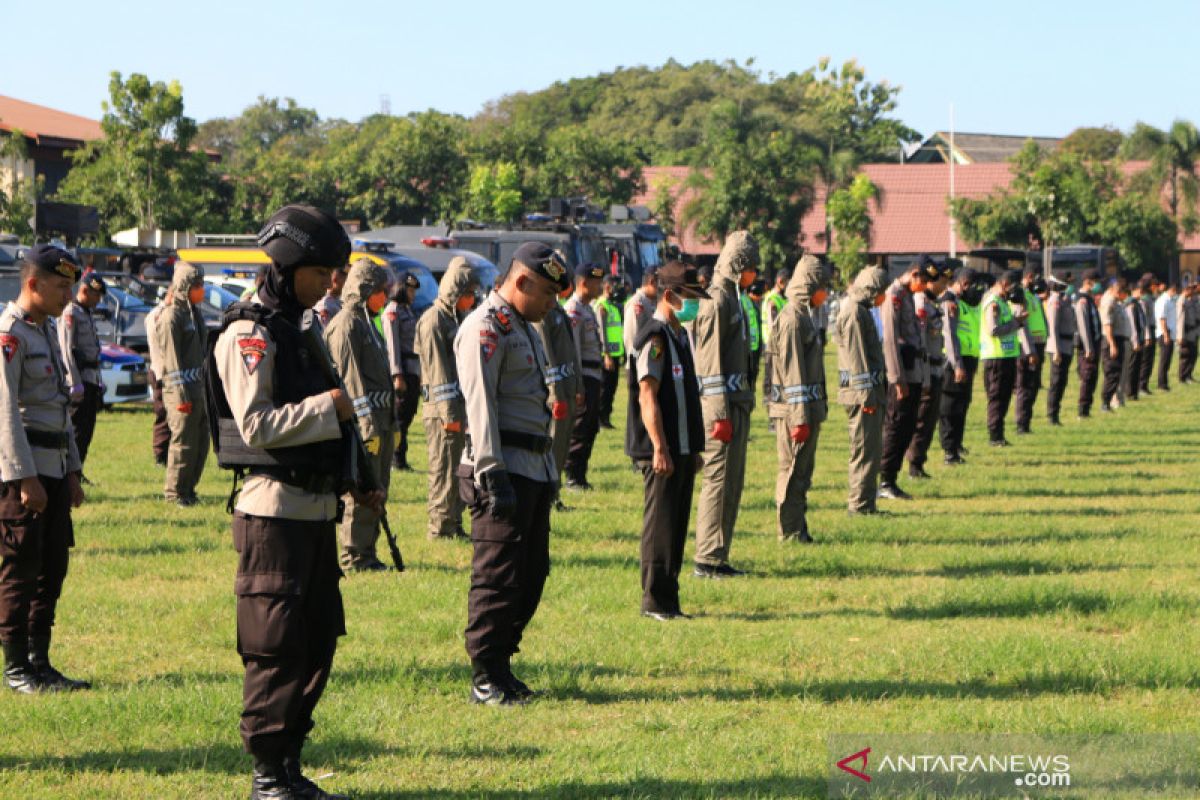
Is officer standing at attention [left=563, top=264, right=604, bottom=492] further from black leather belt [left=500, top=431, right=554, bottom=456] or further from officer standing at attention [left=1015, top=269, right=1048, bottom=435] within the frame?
black leather belt [left=500, top=431, right=554, bottom=456]

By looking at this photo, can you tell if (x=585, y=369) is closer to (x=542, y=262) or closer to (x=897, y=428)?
(x=897, y=428)

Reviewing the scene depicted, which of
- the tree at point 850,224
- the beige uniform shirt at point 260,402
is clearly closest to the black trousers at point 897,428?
the beige uniform shirt at point 260,402

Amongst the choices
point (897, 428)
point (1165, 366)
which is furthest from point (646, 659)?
point (1165, 366)

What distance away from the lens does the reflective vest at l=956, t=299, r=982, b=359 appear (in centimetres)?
1748

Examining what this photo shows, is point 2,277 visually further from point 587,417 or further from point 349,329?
point 349,329

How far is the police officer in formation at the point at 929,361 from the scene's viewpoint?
15.2m

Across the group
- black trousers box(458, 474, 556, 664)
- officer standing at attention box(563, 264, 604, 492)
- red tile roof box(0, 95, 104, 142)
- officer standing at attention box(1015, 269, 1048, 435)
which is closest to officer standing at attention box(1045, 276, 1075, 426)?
officer standing at attention box(1015, 269, 1048, 435)

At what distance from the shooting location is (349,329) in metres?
10.8

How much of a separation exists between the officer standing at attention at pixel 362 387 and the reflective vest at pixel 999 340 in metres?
9.68

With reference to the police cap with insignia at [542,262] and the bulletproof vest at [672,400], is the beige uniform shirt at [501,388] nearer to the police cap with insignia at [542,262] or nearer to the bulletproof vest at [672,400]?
the police cap with insignia at [542,262]

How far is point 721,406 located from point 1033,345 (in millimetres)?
10932

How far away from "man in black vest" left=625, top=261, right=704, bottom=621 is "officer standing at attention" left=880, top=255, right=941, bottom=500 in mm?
5564

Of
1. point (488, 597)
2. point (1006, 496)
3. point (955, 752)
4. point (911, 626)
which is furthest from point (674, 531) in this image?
point (1006, 496)

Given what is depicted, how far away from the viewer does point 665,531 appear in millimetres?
9023
